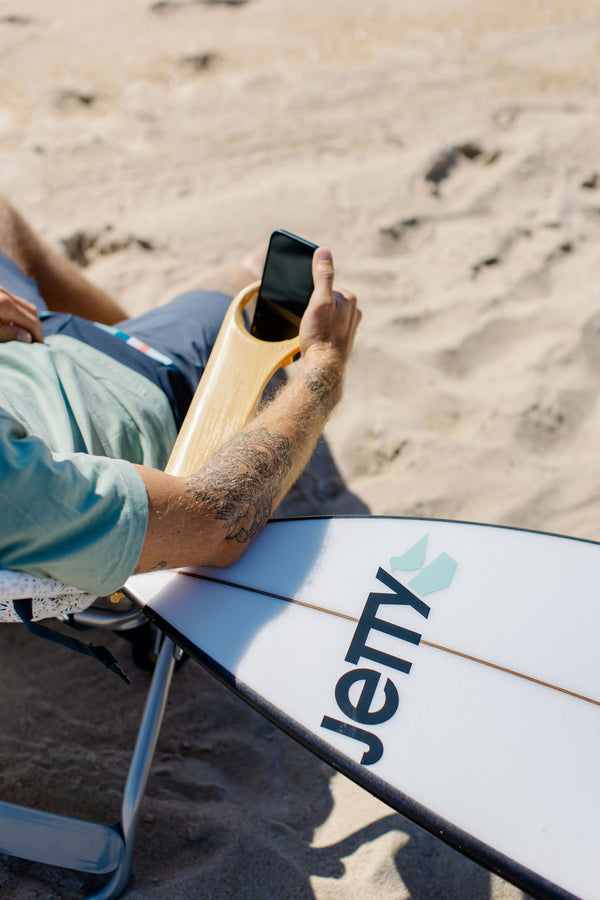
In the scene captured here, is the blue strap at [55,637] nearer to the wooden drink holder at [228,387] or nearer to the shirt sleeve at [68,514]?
the shirt sleeve at [68,514]

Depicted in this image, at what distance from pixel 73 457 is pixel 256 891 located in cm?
79

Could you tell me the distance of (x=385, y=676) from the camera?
3.55ft

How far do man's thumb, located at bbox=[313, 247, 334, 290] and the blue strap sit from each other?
0.81 m

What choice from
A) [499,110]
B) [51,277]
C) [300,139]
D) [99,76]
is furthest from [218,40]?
[51,277]

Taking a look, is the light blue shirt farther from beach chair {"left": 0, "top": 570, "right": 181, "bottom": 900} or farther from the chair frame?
the chair frame

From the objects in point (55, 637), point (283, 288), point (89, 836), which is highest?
point (283, 288)

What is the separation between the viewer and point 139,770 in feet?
3.74

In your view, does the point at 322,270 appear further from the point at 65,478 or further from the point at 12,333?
the point at 65,478

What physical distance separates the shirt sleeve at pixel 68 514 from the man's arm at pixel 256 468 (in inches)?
1.7

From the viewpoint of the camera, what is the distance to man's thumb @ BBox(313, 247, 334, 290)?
139cm

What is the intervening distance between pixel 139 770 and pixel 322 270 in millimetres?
992

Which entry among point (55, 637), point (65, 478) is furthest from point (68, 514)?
point (55, 637)

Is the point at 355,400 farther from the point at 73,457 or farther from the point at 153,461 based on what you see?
the point at 73,457

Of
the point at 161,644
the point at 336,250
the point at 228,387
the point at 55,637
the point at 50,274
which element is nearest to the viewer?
the point at 55,637
